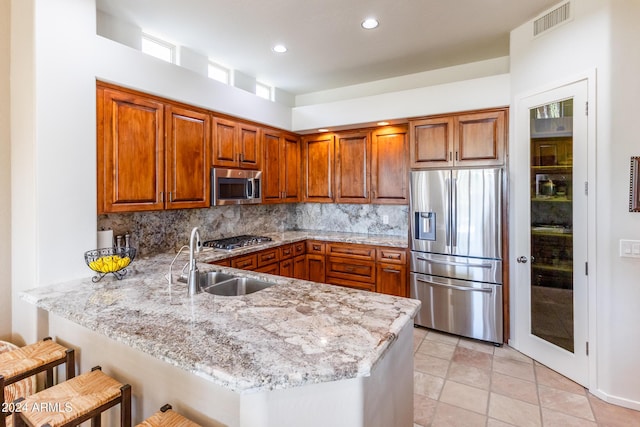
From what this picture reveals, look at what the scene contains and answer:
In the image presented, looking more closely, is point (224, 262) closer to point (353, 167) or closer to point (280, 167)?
point (280, 167)

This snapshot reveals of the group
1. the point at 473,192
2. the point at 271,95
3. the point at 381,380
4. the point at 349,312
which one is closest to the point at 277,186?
the point at 271,95

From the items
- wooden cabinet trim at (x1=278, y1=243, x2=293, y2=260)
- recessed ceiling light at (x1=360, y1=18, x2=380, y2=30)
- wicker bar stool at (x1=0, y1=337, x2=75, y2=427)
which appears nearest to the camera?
wicker bar stool at (x1=0, y1=337, x2=75, y2=427)

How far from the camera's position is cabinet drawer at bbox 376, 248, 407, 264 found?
12.2 feet

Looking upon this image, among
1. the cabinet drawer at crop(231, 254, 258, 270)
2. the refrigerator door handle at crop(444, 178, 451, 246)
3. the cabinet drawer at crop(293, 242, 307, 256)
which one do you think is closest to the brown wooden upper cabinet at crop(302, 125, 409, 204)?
the refrigerator door handle at crop(444, 178, 451, 246)

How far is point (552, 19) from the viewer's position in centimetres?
264

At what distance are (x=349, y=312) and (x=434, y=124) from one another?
8.88 ft

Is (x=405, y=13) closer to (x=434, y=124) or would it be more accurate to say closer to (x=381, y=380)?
(x=434, y=124)

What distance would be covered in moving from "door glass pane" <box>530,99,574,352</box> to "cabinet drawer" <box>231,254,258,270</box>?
9.04 ft

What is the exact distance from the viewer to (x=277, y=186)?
430 cm

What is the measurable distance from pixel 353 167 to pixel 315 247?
121 cm

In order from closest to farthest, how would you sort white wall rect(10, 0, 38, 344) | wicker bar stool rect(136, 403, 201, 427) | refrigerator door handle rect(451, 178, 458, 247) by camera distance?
wicker bar stool rect(136, 403, 201, 427), white wall rect(10, 0, 38, 344), refrigerator door handle rect(451, 178, 458, 247)

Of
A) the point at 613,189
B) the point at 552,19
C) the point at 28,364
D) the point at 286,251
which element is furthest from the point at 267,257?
the point at 552,19

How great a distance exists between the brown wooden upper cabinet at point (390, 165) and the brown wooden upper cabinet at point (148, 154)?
2.09m

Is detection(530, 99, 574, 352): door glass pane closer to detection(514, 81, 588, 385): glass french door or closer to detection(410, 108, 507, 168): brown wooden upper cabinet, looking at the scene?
detection(514, 81, 588, 385): glass french door
